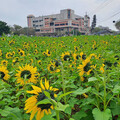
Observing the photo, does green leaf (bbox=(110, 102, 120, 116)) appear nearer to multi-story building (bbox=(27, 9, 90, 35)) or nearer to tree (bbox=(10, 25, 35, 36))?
tree (bbox=(10, 25, 35, 36))

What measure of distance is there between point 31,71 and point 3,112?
25.8 inches

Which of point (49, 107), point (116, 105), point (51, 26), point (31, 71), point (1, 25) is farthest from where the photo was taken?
point (51, 26)

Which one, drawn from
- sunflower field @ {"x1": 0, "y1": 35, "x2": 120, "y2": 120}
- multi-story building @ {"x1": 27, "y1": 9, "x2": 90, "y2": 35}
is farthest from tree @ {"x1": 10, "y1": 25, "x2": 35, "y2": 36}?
sunflower field @ {"x1": 0, "y1": 35, "x2": 120, "y2": 120}

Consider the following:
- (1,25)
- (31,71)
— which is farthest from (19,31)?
(31,71)

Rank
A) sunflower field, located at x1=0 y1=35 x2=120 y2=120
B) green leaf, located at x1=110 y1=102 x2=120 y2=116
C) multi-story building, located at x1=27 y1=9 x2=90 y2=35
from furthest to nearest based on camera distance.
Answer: multi-story building, located at x1=27 y1=9 x2=90 y2=35, green leaf, located at x1=110 y1=102 x2=120 y2=116, sunflower field, located at x1=0 y1=35 x2=120 y2=120

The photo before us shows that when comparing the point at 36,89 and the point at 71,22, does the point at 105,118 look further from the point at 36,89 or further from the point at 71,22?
the point at 71,22

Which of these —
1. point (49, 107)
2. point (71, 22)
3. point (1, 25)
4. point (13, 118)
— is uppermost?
point (71, 22)

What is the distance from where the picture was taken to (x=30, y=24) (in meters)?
98.9

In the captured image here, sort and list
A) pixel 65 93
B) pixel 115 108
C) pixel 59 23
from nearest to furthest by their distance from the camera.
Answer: pixel 65 93, pixel 115 108, pixel 59 23

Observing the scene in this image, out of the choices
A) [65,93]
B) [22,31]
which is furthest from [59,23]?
[65,93]

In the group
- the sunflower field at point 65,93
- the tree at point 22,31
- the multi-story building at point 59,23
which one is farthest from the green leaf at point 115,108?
the multi-story building at point 59,23

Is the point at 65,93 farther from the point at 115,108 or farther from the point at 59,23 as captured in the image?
the point at 59,23

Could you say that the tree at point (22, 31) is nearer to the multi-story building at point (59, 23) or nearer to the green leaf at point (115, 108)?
the multi-story building at point (59, 23)

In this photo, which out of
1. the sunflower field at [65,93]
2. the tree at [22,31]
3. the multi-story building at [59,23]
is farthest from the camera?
the multi-story building at [59,23]
